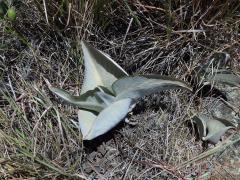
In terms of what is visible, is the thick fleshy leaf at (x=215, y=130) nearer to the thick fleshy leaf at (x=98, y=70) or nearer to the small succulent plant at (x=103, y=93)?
the small succulent plant at (x=103, y=93)

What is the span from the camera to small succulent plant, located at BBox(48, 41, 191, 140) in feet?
4.33

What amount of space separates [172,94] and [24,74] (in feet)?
1.70

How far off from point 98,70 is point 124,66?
16 centimetres

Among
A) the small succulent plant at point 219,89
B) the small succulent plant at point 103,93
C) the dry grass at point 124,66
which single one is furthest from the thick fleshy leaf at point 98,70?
the small succulent plant at point 219,89

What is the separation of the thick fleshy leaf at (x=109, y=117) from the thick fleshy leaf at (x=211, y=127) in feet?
0.82

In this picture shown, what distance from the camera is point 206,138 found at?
142 centimetres

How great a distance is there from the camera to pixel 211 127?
1424mm

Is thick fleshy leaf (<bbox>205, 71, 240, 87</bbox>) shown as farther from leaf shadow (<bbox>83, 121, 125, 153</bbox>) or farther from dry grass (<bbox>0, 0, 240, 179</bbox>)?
leaf shadow (<bbox>83, 121, 125, 153</bbox>)

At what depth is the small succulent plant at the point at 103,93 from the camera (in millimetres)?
1319

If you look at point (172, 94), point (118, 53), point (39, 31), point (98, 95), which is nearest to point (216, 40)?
point (172, 94)

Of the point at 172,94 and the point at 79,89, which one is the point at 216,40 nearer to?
the point at 172,94

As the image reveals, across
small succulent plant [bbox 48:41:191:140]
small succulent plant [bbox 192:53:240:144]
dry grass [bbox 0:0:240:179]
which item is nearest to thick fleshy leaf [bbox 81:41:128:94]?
small succulent plant [bbox 48:41:191:140]

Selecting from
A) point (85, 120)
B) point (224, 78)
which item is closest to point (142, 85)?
point (85, 120)

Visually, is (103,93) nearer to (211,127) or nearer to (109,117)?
(109,117)
